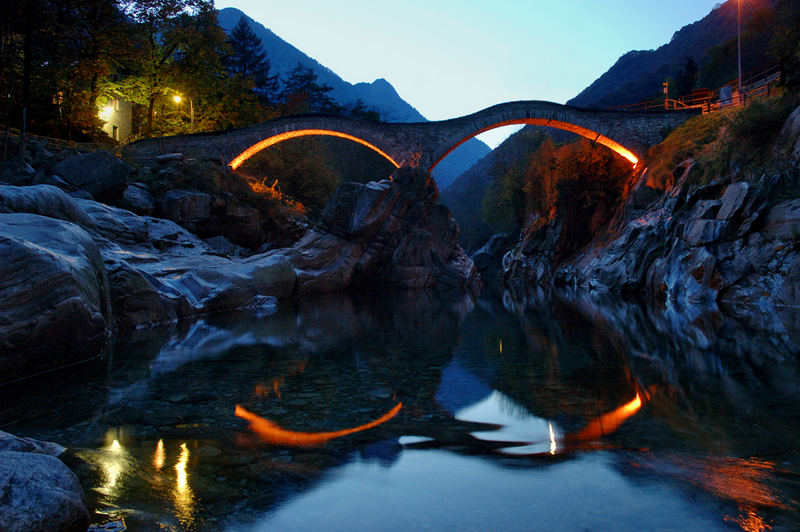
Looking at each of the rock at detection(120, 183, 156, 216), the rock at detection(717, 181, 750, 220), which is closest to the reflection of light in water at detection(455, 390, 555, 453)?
the rock at detection(717, 181, 750, 220)

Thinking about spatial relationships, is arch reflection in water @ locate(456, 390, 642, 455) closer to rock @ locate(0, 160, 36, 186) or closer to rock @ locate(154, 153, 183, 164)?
rock @ locate(0, 160, 36, 186)

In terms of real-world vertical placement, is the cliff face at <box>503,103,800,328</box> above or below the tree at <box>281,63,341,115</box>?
below

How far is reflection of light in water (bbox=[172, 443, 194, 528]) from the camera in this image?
7.45ft

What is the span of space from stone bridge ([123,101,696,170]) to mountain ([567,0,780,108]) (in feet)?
113

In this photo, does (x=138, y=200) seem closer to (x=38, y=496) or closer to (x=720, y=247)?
(x=38, y=496)

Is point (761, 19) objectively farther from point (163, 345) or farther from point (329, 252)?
point (163, 345)

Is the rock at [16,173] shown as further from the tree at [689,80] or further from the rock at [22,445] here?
the tree at [689,80]

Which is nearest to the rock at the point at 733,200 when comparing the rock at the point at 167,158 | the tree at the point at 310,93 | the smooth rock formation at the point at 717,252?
the smooth rock formation at the point at 717,252

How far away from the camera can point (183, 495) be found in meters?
2.50

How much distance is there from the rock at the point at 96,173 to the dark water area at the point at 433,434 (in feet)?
35.9

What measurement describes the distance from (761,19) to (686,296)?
151 ft

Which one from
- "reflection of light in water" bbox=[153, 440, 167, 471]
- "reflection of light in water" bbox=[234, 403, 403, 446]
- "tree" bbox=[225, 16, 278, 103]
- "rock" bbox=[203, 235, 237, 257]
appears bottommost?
"reflection of light in water" bbox=[234, 403, 403, 446]

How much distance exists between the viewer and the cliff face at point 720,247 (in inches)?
460

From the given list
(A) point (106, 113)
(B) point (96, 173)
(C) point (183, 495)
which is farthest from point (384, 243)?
(C) point (183, 495)
